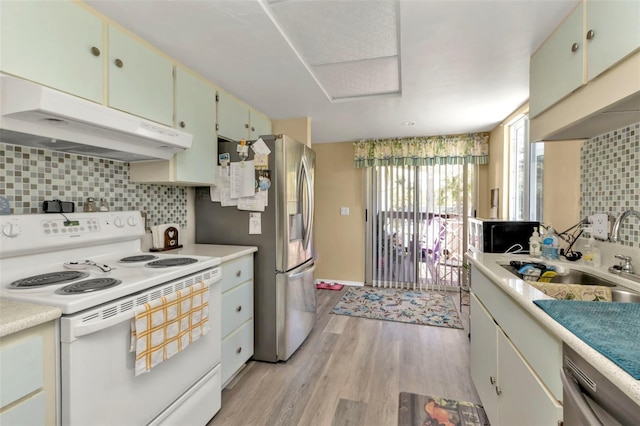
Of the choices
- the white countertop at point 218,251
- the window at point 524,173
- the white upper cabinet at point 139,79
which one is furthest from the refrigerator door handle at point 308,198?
the window at point 524,173

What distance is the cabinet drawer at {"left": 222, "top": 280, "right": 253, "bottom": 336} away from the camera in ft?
6.12

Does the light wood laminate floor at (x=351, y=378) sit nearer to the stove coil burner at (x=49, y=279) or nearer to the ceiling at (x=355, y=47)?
the stove coil burner at (x=49, y=279)

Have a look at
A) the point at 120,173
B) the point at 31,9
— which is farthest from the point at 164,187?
the point at 31,9

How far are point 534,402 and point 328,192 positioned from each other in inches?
145

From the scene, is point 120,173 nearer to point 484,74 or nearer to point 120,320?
point 120,320

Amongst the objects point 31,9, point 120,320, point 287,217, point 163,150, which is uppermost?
point 31,9

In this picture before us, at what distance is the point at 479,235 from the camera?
2.62m

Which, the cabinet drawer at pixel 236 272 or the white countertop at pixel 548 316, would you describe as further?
the cabinet drawer at pixel 236 272

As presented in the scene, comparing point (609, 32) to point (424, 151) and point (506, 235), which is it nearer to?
point (506, 235)

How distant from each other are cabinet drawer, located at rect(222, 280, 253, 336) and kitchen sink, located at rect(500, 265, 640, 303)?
1.74m

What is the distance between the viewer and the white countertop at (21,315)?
2.56 ft

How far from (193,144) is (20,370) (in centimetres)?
153

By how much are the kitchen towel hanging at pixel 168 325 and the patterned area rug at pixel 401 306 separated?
2.05 metres

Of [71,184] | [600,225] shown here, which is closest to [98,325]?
[71,184]
